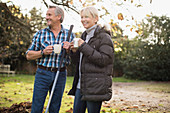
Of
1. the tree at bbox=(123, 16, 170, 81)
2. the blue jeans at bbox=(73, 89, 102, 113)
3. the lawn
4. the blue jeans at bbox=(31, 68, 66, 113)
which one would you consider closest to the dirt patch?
the lawn

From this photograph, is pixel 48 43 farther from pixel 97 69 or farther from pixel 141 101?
pixel 141 101

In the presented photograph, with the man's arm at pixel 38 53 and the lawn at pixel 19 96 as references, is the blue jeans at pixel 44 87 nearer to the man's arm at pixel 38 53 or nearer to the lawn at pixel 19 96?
the man's arm at pixel 38 53

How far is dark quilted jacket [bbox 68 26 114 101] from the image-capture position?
7.22 ft

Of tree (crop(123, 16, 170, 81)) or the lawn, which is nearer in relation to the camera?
the lawn

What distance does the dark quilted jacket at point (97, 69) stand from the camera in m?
2.20

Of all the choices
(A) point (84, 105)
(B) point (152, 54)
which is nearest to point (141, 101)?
(A) point (84, 105)

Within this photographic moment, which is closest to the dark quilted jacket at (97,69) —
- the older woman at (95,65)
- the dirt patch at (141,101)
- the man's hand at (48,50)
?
the older woman at (95,65)

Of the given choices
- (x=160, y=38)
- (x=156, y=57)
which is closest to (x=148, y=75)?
(x=156, y=57)

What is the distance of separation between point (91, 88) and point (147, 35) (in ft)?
57.5

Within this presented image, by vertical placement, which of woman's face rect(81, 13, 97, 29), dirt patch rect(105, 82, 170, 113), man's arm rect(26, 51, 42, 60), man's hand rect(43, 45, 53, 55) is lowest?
dirt patch rect(105, 82, 170, 113)

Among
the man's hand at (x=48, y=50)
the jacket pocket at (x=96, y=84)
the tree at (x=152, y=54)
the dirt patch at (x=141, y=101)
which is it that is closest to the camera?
the jacket pocket at (x=96, y=84)

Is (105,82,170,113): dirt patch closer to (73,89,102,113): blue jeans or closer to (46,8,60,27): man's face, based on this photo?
(73,89,102,113): blue jeans

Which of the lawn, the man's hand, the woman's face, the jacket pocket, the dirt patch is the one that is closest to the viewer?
the jacket pocket

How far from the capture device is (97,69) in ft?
7.34
